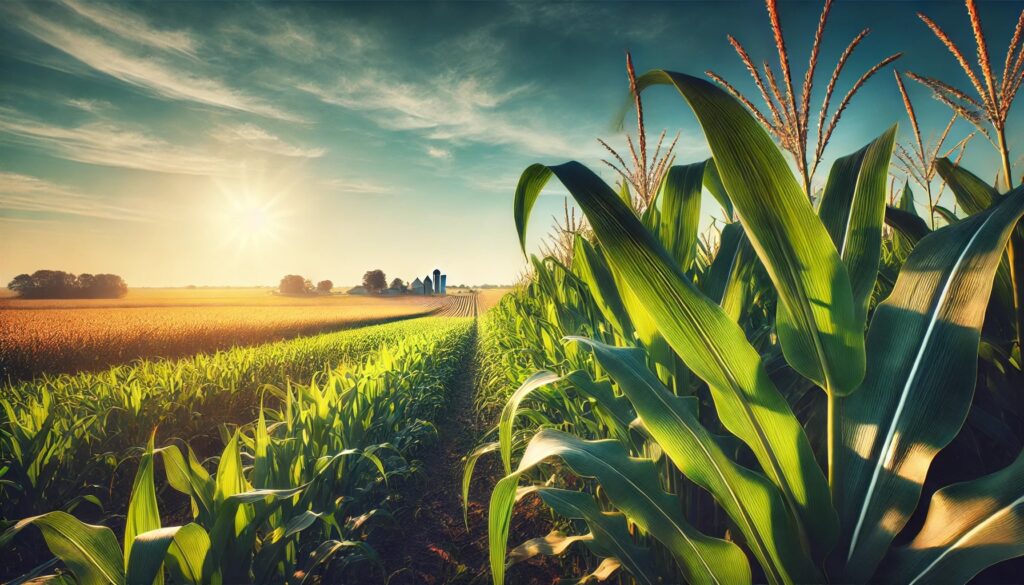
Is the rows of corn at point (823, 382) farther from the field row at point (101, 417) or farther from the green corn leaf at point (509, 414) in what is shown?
the field row at point (101, 417)

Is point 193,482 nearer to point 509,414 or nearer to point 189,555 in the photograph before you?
point 189,555

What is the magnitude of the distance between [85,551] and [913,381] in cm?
184

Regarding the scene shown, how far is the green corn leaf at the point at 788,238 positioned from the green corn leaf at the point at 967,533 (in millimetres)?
240

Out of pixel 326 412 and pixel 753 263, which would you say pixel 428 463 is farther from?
pixel 753 263

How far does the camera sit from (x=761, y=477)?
0.70 meters

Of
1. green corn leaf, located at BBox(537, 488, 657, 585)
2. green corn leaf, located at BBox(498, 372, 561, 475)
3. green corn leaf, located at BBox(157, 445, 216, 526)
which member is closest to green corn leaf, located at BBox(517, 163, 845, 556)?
green corn leaf, located at BBox(498, 372, 561, 475)

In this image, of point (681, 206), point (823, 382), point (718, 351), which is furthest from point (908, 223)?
point (718, 351)

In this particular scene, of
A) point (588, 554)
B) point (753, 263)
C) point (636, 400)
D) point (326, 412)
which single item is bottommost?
point (588, 554)

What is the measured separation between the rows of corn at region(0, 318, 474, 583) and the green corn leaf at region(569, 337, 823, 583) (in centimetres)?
95

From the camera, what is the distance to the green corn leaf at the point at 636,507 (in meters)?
0.76

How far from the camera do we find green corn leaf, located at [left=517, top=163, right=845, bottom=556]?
636 mm

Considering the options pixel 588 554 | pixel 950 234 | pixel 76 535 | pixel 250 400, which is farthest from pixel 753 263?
pixel 250 400

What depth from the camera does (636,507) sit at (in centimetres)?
82

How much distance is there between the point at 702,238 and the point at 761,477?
2113 millimetres
